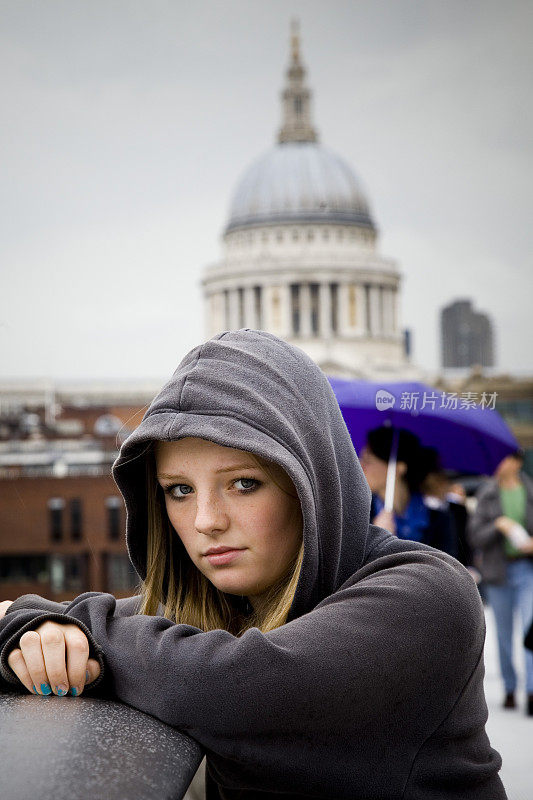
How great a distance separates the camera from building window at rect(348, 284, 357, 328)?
54.8 meters

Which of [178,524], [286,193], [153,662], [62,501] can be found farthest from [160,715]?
[286,193]

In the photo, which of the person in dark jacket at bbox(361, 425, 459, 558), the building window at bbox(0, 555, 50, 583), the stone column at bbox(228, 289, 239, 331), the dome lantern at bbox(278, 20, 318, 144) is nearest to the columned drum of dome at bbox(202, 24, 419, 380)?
the stone column at bbox(228, 289, 239, 331)

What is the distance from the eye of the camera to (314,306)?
56344 mm

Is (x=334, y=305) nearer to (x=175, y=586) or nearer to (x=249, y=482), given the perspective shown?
(x=175, y=586)

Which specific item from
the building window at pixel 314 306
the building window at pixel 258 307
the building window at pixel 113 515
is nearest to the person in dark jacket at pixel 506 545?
the building window at pixel 113 515

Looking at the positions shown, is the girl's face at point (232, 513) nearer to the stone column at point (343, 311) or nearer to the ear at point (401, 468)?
the ear at point (401, 468)

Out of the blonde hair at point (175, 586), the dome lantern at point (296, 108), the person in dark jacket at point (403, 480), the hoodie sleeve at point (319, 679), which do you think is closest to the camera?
the hoodie sleeve at point (319, 679)

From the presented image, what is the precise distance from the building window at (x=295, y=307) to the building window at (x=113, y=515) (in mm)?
33686

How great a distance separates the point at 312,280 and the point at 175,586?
182ft

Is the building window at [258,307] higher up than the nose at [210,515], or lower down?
higher up

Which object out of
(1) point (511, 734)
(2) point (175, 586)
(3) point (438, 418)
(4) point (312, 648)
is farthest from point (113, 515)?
(4) point (312, 648)

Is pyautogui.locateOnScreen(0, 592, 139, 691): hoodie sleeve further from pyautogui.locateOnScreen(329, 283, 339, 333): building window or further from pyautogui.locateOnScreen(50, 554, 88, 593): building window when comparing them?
pyautogui.locateOnScreen(329, 283, 339, 333): building window

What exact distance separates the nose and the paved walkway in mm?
1824

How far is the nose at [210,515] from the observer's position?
1489 millimetres
